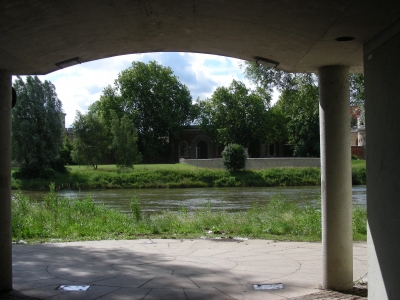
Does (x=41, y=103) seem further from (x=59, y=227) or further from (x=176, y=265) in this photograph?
(x=176, y=265)

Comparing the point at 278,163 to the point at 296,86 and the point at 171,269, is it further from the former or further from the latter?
the point at 171,269

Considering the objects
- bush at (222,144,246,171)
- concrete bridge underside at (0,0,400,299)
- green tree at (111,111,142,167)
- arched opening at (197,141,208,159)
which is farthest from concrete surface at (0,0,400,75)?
arched opening at (197,141,208,159)

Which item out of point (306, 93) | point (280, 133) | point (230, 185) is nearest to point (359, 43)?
point (306, 93)

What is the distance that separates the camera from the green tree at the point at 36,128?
159 feet

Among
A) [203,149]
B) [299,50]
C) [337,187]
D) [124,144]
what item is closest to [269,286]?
[337,187]

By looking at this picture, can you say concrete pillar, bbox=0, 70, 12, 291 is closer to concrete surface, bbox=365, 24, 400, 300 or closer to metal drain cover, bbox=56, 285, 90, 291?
metal drain cover, bbox=56, 285, 90, 291

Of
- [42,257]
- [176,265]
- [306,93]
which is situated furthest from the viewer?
[306,93]

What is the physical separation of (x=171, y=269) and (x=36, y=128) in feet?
152

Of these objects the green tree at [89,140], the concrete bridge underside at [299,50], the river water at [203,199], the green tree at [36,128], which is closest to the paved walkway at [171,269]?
the concrete bridge underside at [299,50]

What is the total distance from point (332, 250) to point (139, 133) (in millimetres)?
69115

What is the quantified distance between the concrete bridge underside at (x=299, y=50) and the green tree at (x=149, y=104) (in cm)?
6717

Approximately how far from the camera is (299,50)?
5352mm

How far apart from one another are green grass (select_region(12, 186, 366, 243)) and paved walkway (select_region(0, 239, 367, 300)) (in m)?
1.17

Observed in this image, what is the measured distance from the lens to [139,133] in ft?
242
